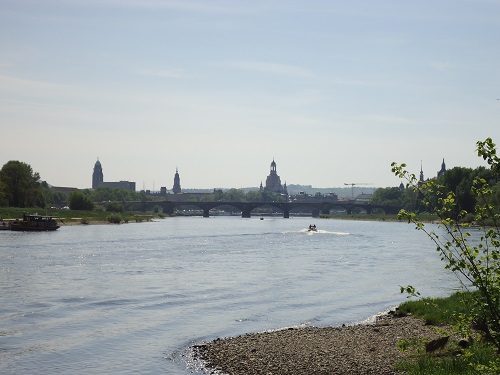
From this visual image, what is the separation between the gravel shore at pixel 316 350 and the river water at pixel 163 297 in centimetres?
164

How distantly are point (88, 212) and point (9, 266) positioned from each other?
121m

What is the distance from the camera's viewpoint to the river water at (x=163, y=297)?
2884 centimetres

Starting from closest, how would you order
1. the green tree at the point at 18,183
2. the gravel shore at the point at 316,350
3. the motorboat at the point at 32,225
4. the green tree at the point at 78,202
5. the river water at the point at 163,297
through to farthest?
the gravel shore at the point at 316,350, the river water at the point at 163,297, the motorboat at the point at 32,225, the green tree at the point at 18,183, the green tree at the point at 78,202

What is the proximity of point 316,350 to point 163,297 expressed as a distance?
20.3 meters

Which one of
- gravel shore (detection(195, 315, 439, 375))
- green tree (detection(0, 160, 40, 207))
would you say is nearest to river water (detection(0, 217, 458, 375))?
A: gravel shore (detection(195, 315, 439, 375))

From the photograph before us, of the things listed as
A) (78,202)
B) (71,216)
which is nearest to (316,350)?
(71,216)

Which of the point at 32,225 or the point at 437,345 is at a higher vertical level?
the point at 32,225

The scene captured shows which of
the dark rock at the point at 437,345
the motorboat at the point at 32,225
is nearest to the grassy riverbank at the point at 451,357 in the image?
the dark rock at the point at 437,345

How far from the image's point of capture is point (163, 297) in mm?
45250

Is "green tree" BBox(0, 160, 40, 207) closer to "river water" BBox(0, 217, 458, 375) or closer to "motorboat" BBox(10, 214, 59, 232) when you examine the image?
"motorboat" BBox(10, 214, 59, 232)

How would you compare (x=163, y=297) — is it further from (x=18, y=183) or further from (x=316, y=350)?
(x=18, y=183)

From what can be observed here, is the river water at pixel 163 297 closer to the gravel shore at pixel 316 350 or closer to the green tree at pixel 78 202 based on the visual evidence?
the gravel shore at pixel 316 350

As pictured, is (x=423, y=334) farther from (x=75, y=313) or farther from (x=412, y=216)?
(x=75, y=313)

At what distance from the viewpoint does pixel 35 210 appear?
157 m
